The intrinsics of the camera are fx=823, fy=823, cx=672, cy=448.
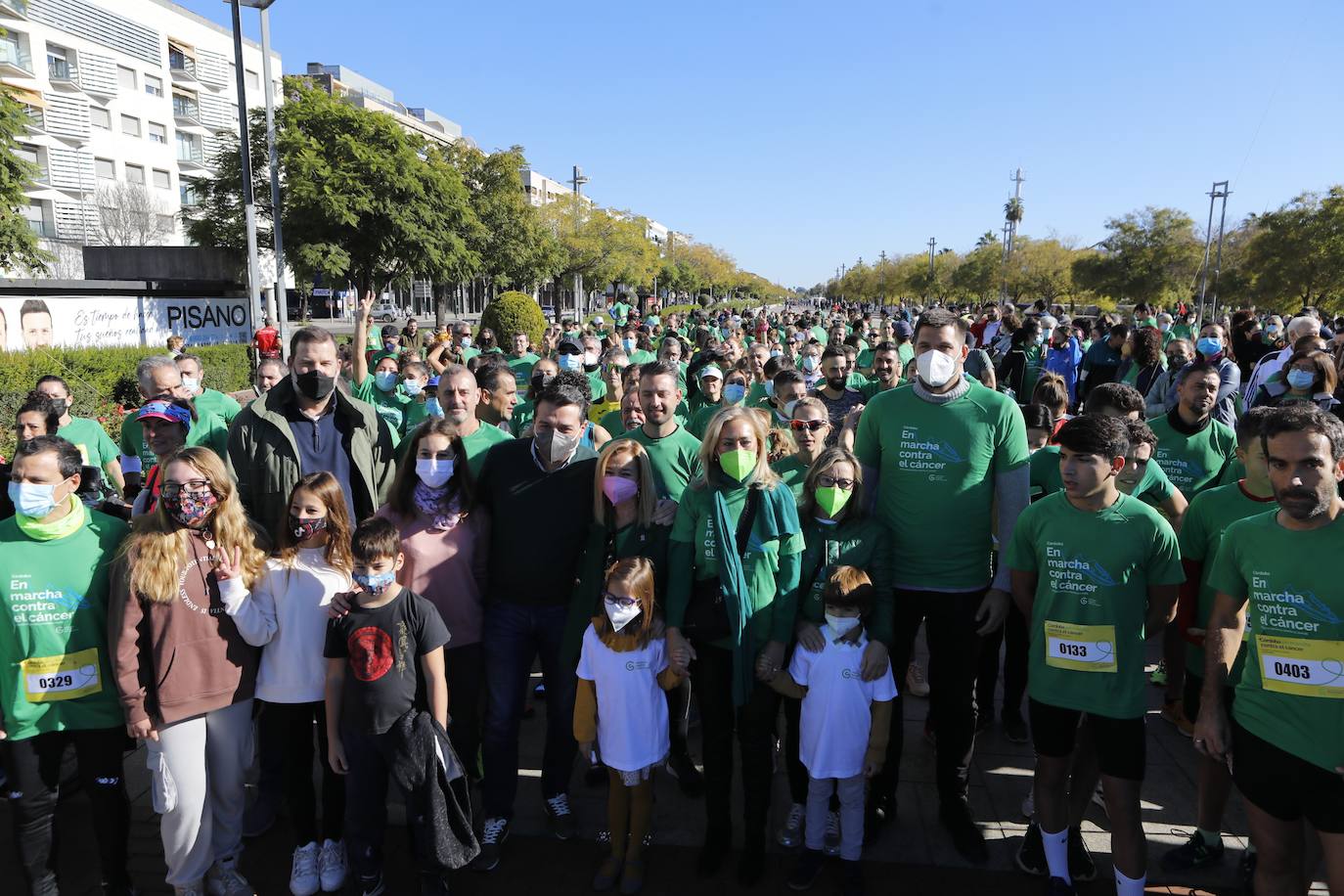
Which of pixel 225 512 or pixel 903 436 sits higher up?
pixel 903 436

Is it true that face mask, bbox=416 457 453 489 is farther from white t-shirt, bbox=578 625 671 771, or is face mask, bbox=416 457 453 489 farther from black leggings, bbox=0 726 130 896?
black leggings, bbox=0 726 130 896

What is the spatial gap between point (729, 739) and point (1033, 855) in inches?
55.4

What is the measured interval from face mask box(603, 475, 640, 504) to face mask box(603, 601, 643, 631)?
19.3 inches

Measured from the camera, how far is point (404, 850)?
379 centimetres

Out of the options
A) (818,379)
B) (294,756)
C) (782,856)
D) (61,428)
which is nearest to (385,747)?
(294,756)

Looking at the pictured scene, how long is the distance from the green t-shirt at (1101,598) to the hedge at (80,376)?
469 inches

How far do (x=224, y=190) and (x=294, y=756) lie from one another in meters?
27.6

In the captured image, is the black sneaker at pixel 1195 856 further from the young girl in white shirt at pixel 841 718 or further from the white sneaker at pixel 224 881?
the white sneaker at pixel 224 881

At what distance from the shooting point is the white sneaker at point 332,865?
351 centimetres

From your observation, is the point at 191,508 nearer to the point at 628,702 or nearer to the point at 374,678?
the point at 374,678

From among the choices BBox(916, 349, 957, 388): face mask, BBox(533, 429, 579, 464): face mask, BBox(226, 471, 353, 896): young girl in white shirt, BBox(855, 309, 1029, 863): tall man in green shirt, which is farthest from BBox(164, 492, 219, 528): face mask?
BBox(916, 349, 957, 388): face mask

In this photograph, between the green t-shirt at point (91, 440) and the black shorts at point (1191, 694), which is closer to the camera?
the black shorts at point (1191, 694)

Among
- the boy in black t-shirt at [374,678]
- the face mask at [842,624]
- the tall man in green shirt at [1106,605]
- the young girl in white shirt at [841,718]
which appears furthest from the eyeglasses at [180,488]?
the tall man in green shirt at [1106,605]

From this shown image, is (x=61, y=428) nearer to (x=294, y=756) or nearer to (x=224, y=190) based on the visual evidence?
(x=294, y=756)
